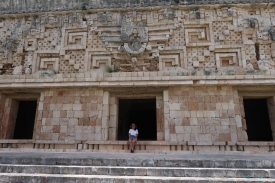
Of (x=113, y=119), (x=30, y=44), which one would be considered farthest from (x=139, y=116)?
(x=30, y=44)

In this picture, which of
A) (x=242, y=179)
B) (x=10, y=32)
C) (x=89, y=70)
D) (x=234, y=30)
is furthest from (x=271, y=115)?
(x=10, y=32)

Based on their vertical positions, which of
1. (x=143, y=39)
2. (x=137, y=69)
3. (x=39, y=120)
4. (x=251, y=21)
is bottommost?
(x=39, y=120)

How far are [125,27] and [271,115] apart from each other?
5.61m

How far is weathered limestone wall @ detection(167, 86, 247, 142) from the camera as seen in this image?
6.94 metres

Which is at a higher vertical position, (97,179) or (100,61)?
(100,61)

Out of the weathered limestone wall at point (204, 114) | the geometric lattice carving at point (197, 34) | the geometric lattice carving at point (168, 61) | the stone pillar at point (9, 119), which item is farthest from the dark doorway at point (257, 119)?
the stone pillar at point (9, 119)

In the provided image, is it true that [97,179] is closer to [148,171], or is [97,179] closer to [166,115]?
[148,171]

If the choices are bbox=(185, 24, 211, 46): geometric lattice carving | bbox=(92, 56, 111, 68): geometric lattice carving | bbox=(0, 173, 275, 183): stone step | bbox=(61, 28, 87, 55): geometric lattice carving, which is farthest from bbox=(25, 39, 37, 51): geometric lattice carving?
bbox=(0, 173, 275, 183): stone step

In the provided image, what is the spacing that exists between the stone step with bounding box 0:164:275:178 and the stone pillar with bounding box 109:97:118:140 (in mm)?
3727

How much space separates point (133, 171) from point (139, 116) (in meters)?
8.11

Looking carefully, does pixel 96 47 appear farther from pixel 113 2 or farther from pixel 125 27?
pixel 113 2

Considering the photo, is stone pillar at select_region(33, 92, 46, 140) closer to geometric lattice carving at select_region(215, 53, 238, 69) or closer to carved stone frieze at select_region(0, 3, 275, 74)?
carved stone frieze at select_region(0, 3, 275, 74)

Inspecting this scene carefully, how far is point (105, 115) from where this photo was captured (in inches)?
292

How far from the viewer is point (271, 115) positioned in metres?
7.54
